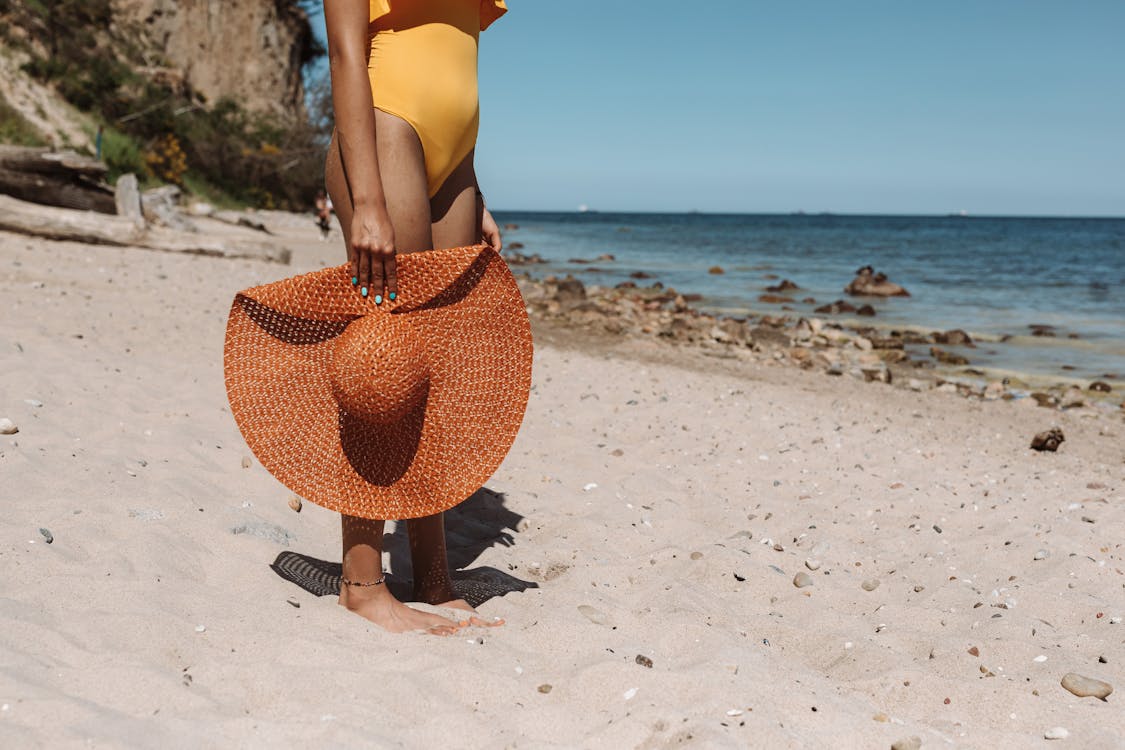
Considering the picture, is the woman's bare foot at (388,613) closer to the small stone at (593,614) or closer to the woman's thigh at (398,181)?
the small stone at (593,614)

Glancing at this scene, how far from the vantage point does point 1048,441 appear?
22.8 feet

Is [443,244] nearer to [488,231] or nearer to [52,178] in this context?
[488,231]

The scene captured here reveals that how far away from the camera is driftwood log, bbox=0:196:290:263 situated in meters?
10.3

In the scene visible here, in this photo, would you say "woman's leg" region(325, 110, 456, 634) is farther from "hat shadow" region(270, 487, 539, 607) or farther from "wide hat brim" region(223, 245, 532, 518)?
"hat shadow" region(270, 487, 539, 607)

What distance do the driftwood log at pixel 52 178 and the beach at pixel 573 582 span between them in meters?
5.82

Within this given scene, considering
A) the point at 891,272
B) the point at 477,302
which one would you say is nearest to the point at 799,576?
the point at 477,302

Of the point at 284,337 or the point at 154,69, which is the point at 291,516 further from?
the point at 154,69

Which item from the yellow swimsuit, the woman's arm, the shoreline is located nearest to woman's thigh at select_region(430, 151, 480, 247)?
the yellow swimsuit

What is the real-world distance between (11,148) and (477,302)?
11.4 metres

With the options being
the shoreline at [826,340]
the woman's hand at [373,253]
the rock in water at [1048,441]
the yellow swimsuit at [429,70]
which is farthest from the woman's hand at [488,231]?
the shoreline at [826,340]

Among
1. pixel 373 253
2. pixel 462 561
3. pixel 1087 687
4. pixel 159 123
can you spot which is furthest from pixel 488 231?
pixel 159 123

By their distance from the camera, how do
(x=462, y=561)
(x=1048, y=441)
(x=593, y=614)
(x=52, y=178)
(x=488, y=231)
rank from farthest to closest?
1. (x=52, y=178)
2. (x=1048, y=441)
3. (x=462, y=561)
4. (x=488, y=231)
5. (x=593, y=614)

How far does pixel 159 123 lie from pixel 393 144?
25374mm

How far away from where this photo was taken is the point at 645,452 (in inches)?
216
